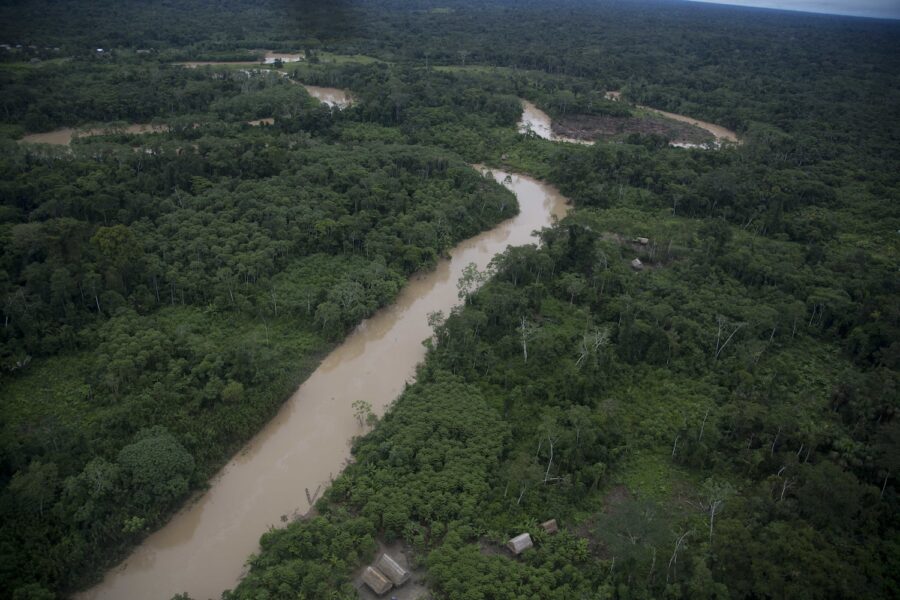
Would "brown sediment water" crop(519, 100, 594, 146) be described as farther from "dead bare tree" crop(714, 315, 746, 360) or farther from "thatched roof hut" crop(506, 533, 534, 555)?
"thatched roof hut" crop(506, 533, 534, 555)

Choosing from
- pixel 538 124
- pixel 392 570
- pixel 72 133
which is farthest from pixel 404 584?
pixel 538 124

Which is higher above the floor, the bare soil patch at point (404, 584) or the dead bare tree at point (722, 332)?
the dead bare tree at point (722, 332)

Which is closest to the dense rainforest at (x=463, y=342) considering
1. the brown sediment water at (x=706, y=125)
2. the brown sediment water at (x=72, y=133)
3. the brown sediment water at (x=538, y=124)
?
the brown sediment water at (x=72, y=133)

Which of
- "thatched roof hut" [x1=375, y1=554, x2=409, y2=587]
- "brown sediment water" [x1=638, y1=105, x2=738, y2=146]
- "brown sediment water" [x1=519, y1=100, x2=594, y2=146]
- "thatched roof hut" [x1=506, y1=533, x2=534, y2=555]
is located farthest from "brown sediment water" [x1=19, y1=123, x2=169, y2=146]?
"brown sediment water" [x1=638, y1=105, x2=738, y2=146]

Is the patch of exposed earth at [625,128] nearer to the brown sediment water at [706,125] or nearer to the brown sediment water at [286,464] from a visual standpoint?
the brown sediment water at [706,125]

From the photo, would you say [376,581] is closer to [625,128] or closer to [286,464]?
[286,464]

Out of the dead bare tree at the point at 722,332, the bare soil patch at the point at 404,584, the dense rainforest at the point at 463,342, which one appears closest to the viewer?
the bare soil patch at the point at 404,584
